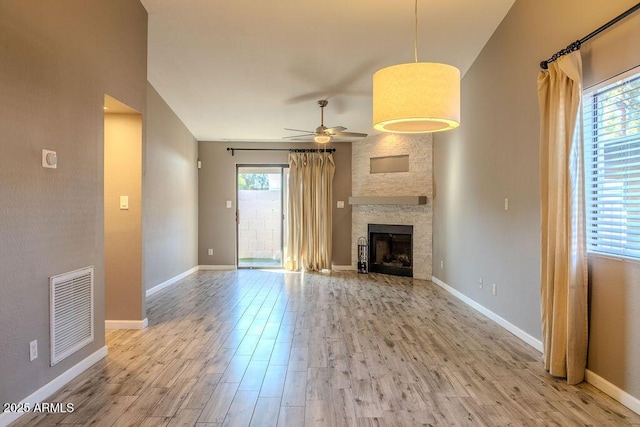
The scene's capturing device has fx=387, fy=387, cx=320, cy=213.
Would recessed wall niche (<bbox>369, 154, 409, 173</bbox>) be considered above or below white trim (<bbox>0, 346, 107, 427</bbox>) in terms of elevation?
above

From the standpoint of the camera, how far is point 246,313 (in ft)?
14.2

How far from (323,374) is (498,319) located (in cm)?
219

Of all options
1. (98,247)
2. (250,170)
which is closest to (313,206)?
(250,170)

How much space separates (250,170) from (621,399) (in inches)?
255

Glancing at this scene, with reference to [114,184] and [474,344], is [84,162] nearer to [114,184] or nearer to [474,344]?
[114,184]

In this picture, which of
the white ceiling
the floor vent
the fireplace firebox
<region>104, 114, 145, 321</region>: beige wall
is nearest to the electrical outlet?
the floor vent

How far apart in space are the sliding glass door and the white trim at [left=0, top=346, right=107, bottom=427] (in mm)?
4579

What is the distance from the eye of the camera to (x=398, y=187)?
22.4 feet

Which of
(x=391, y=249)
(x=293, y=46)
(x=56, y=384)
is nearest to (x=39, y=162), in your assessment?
(x=56, y=384)

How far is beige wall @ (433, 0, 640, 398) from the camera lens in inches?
93.1

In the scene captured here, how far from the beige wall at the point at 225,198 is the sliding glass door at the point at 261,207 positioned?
6.2 inches

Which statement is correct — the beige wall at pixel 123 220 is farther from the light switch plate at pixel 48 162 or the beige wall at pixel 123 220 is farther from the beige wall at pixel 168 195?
the light switch plate at pixel 48 162

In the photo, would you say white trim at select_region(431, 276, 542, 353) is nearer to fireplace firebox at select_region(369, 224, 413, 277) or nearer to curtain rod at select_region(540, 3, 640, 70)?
fireplace firebox at select_region(369, 224, 413, 277)

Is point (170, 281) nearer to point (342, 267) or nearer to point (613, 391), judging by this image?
point (342, 267)
